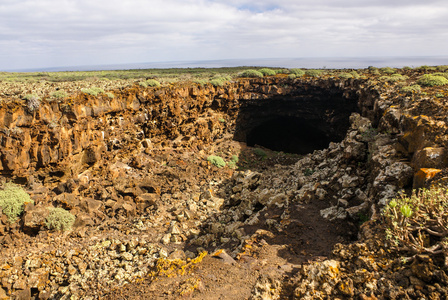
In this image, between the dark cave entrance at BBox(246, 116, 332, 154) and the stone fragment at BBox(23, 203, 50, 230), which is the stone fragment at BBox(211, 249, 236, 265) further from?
the dark cave entrance at BBox(246, 116, 332, 154)

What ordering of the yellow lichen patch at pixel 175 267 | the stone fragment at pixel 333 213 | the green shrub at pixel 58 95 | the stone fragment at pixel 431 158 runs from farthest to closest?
1. the green shrub at pixel 58 95
2. the stone fragment at pixel 333 213
3. the yellow lichen patch at pixel 175 267
4. the stone fragment at pixel 431 158

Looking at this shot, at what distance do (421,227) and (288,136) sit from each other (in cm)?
3038

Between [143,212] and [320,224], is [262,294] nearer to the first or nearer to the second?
[320,224]

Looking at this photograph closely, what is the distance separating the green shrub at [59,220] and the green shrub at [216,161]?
38.1ft

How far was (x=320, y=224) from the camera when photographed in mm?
10055

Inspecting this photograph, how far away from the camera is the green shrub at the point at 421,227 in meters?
4.75

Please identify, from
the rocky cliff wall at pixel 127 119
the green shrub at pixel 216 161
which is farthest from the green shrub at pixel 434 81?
the green shrub at pixel 216 161

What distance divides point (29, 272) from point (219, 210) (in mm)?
9075

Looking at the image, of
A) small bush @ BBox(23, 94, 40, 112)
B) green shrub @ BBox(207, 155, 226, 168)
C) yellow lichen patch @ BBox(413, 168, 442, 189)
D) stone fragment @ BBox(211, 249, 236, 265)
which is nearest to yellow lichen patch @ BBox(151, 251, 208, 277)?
stone fragment @ BBox(211, 249, 236, 265)

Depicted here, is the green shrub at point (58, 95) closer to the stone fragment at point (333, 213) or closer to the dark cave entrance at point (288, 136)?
the stone fragment at point (333, 213)

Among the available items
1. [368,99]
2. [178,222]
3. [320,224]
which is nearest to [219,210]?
[178,222]

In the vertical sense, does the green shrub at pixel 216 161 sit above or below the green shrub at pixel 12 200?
below

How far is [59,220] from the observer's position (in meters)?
11.9

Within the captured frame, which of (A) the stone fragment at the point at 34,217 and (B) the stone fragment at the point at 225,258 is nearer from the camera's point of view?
(B) the stone fragment at the point at 225,258
